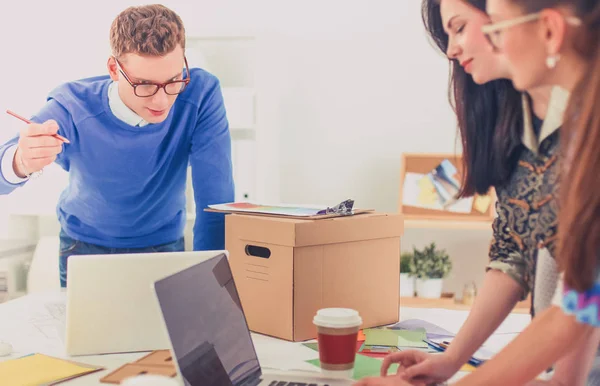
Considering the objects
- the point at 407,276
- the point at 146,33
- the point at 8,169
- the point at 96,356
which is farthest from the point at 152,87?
the point at 407,276

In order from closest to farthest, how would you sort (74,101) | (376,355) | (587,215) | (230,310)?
(587,215)
(230,310)
(376,355)
(74,101)

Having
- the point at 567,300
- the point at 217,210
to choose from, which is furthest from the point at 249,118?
the point at 567,300

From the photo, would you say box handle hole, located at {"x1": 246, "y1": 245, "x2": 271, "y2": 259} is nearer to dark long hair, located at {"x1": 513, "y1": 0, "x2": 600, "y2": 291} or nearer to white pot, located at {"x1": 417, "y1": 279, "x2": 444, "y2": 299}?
dark long hair, located at {"x1": 513, "y1": 0, "x2": 600, "y2": 291}

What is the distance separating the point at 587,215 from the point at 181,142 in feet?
4.16

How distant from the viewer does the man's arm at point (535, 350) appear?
875 millimetres

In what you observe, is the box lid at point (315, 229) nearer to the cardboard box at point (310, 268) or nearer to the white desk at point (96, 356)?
the cardboard box at point (310, 268)

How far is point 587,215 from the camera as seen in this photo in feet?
2.66

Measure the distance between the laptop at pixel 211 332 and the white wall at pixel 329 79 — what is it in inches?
91.3

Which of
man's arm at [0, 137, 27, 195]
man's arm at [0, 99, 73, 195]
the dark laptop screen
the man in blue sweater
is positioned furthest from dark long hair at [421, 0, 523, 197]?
man's arm at [0, 137, 27, 195]

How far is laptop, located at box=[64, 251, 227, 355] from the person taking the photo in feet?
4.30

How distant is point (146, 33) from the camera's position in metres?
1.65

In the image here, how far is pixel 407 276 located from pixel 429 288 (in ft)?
0.39

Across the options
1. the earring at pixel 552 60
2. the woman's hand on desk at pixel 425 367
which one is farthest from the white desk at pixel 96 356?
the earring at pixel 552 60

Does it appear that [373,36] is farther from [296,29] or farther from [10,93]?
[10,93]
